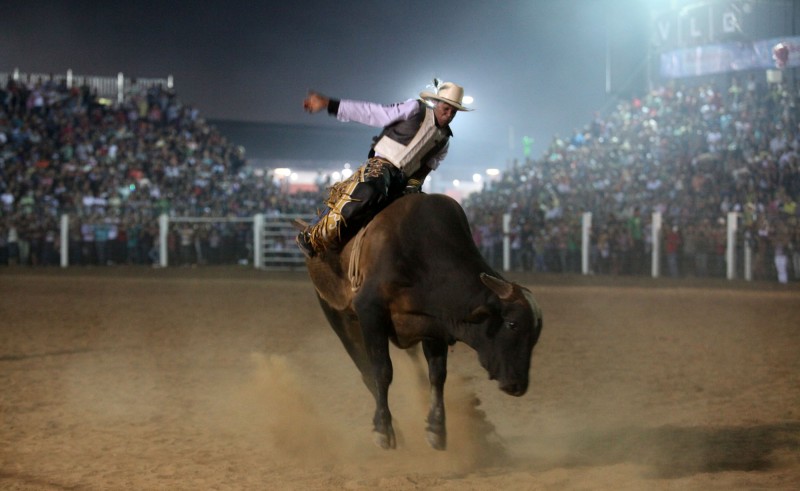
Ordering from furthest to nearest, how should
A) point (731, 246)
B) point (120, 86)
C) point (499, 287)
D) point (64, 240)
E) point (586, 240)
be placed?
point (120, 86) < point (64, 240) < point (586, 240) < point (731, 246) < point (499, 287)

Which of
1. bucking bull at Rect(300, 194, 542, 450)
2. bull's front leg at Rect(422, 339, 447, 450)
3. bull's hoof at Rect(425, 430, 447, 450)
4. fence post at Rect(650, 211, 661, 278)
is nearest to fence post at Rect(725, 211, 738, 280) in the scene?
fence post at Rect(650, 211, 661, 278)

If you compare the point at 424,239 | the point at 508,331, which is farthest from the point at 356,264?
the point at 508,331

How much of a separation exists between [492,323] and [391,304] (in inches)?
24.6

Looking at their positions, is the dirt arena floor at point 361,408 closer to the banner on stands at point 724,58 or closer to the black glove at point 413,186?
the black glove at point 413,186

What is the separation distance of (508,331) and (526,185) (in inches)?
910

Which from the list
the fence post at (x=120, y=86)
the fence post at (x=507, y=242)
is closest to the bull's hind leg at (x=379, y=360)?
the fence post at (x=507, y=242)

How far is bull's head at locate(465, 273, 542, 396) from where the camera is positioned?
15.6 feet

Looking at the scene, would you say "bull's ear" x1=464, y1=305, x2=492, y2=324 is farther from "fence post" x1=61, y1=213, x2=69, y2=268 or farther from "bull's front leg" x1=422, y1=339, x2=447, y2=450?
"fence post" x1=61, y1=213, x2=69, y2=268

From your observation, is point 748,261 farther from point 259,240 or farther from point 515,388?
point 515,388

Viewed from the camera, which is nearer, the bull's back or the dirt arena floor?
the dirt arena floor

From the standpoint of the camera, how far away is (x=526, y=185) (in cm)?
2753

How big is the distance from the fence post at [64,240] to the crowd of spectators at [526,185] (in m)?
0.16

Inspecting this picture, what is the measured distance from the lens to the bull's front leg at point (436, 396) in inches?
203

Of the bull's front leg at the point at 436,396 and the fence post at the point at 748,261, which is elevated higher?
the fence post at the point at 748,261
